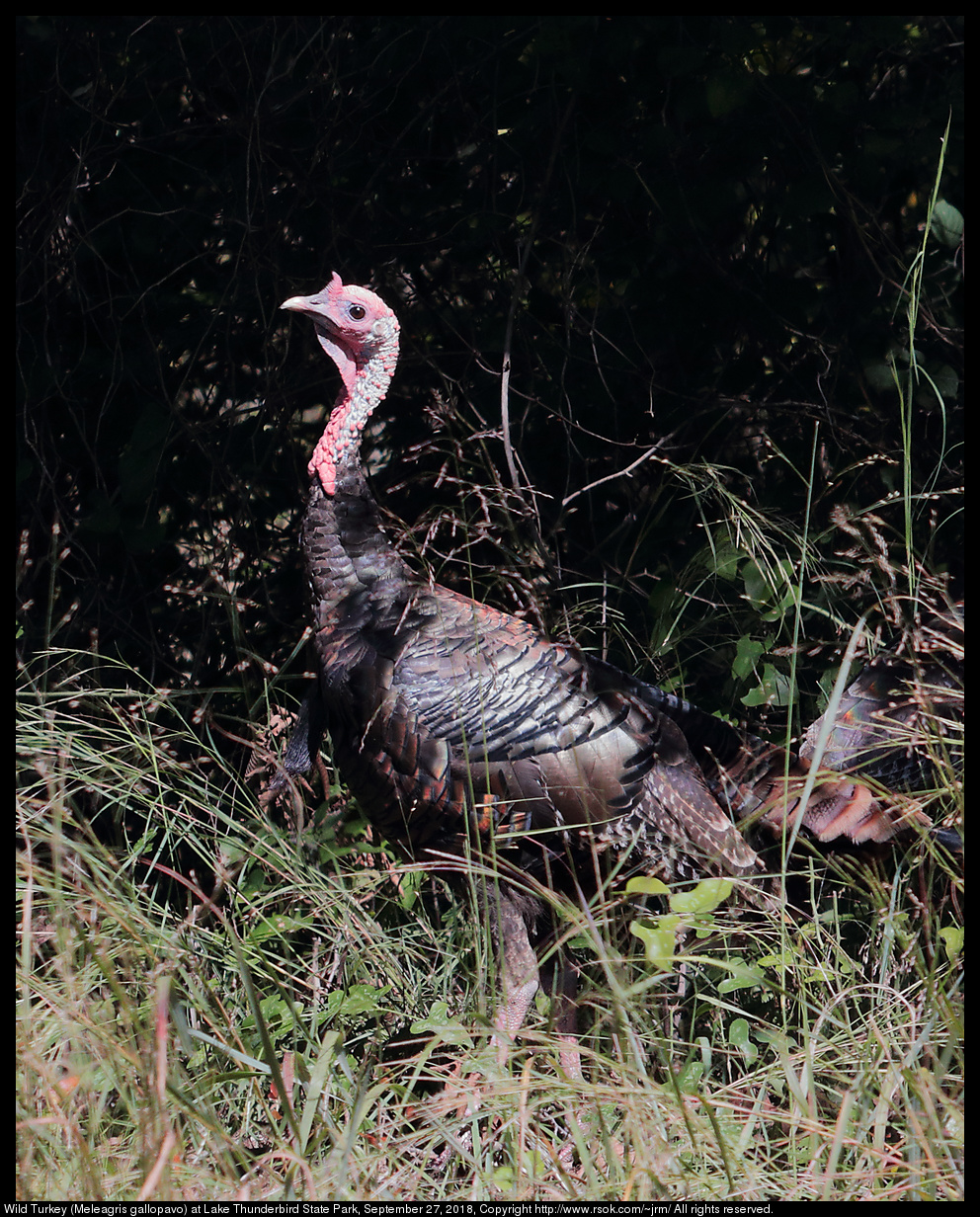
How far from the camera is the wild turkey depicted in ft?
6.65

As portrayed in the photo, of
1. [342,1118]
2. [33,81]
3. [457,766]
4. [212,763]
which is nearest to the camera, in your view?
[342,1118]

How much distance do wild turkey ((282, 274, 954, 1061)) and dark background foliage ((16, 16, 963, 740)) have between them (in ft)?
0.76

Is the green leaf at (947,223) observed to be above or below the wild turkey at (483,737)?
above

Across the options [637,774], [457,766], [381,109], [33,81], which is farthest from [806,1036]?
[33,81]

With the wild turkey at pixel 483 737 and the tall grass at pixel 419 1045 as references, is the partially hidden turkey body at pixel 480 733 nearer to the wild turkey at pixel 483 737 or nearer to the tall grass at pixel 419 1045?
the wild turkey at pixel 483 737

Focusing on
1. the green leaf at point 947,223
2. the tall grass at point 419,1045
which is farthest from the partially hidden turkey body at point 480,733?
the green leaf at point 947,223

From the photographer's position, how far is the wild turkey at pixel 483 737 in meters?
2.03

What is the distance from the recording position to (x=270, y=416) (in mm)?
2805

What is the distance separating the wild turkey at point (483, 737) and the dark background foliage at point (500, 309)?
23 cm

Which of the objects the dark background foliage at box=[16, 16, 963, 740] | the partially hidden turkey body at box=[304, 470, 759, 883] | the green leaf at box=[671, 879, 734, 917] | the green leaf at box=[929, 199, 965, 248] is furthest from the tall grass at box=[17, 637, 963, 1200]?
the green leaf at box=[929, 199, 965, 248]

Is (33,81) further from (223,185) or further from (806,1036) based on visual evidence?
(806,1036)

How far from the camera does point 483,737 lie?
2010mm

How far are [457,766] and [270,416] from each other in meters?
1.29

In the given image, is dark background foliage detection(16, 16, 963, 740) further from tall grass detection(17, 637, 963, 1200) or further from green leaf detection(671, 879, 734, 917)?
green leaf detection(671, 879, 734, 917)
